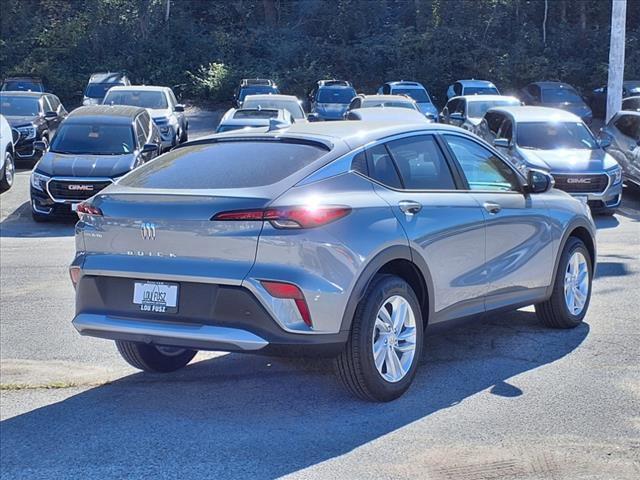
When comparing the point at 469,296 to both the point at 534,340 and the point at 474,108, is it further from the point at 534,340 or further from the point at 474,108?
the point at 474,108

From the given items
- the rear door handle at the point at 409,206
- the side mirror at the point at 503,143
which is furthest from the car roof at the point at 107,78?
the rear door handle at the point at 409,206

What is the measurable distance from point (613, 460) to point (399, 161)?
7.68 ft

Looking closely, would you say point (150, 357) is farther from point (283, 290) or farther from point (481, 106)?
point (481, 106)

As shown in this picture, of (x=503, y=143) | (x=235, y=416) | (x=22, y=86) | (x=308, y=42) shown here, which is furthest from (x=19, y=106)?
(x=308, y=42)

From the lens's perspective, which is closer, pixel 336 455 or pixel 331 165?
pixel 336 455

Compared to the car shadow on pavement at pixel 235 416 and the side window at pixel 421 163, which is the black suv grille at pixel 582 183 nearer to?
the car shadow on pavement at pixel 235 416

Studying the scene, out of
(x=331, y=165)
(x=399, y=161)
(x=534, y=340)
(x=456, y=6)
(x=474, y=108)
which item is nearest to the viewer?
(x=331, y=165)

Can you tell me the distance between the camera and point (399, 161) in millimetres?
6152

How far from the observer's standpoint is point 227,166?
5.79 meters

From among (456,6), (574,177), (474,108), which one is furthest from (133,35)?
(574,177)

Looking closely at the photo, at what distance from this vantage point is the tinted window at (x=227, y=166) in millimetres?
5562

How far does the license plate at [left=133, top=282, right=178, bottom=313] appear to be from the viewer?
17.6 feet

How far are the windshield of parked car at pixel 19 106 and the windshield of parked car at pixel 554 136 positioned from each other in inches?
466

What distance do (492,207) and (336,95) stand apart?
2370 centimetres
